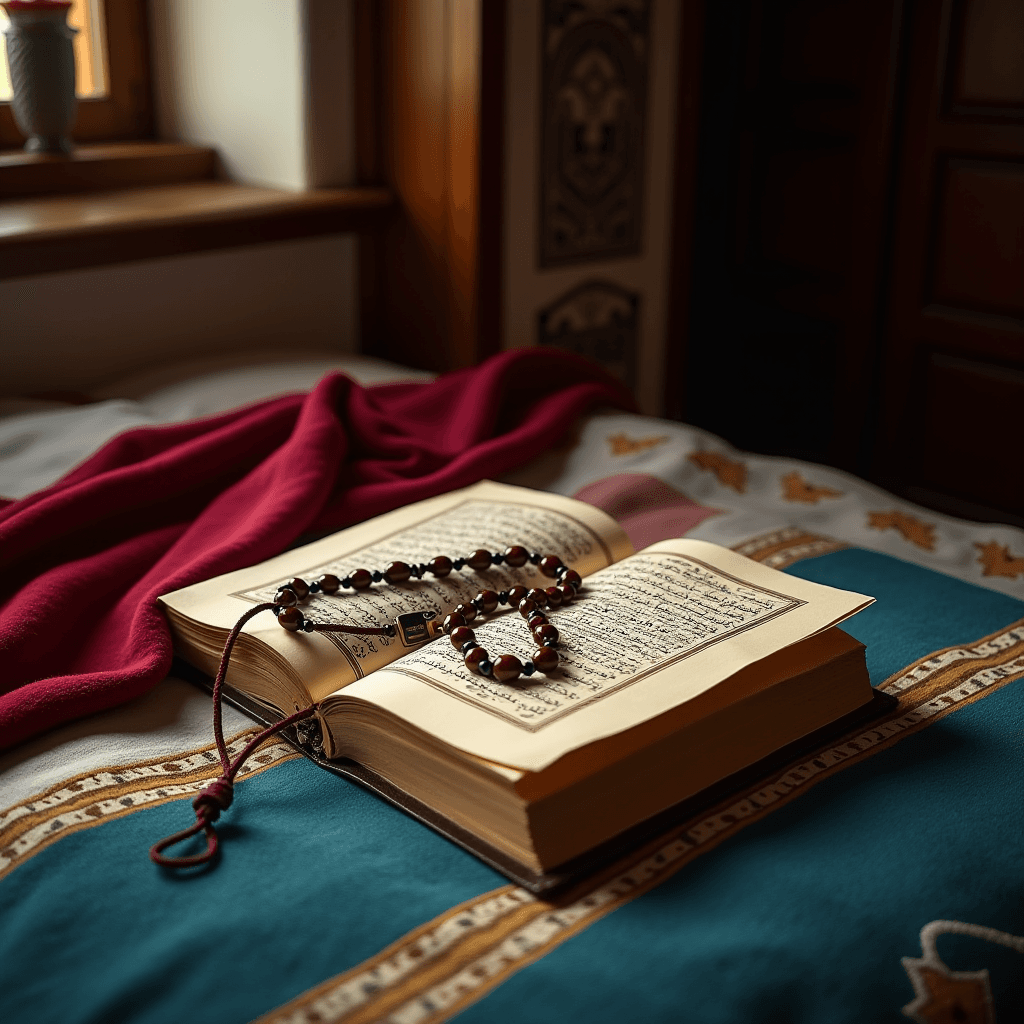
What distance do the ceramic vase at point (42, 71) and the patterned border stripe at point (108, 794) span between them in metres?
1.38

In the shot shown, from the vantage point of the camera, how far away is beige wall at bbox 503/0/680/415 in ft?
6.43

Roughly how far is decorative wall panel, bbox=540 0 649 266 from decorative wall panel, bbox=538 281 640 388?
0.24 ft

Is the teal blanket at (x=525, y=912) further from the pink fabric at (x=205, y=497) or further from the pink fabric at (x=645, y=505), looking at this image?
the pink fabric at (x=645, y=505)

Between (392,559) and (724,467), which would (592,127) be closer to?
(724,467)

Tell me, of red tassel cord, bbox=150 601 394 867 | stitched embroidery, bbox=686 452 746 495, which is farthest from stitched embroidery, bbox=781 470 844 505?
red tassel cord, bbox=150 601 394 867

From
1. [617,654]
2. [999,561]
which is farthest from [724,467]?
[617,654]

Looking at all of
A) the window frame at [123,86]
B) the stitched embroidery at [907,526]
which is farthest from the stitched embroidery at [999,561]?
the window frame at [123,86]

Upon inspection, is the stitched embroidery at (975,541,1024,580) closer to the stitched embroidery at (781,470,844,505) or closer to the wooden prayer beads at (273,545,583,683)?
the stitched embroidery at (781,470,844,505)

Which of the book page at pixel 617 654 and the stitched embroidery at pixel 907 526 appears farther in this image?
the stitched embroidery at pixel 907 526

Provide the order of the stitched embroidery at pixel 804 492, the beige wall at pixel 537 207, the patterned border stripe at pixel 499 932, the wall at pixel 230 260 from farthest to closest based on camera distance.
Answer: the beige wall at pixel 537 207 < the wall at pixel 230 260 < the stitched embroidery at pixel 804 492 < the patterned border stripe at pixel 499 932

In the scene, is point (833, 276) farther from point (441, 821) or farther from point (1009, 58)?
→ point (441, 821)

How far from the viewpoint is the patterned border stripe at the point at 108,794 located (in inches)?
27.0

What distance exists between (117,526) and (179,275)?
2.69 feet

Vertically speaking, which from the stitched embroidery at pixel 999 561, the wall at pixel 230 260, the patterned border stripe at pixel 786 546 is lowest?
the stitched embroidery at pixel 999 561
